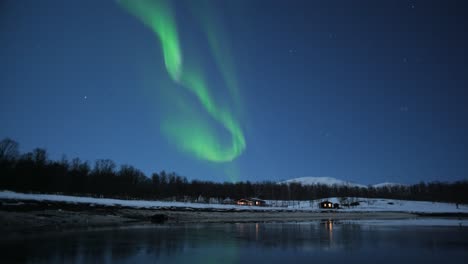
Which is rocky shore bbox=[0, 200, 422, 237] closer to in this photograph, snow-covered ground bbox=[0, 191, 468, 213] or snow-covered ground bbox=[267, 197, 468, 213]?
snow-covered ground bbox=[0, 191, 468, 213]

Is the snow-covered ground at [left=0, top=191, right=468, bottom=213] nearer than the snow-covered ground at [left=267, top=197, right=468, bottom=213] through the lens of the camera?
Yes

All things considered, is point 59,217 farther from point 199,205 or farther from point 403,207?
point 403,207

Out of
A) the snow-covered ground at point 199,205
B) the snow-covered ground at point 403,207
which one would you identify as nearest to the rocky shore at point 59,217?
the snow-covered ground at point 199,205

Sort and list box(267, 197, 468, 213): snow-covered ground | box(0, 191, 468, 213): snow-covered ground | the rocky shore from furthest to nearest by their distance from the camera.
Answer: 1. box(267, 197, 468, 213): snow-covered ground
2. box(0, 191, 468, 213): snow-covered ground
3. the rocky shore

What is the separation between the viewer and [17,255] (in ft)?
54.5

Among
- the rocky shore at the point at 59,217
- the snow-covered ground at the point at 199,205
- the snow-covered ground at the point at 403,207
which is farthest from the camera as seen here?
the snow-covered ground at the point at 403,207

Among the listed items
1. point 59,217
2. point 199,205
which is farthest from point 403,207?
point 59,217

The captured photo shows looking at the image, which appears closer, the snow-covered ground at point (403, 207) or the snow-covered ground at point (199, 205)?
the snow-covered ground at point (199, 205)

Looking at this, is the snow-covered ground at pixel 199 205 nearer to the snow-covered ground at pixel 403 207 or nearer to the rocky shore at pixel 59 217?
the snow-covered ground at pixel 403 207

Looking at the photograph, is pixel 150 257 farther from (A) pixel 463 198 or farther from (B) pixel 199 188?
(A) pixel 463 198

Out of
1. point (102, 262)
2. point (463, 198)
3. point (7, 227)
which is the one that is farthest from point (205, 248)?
point (463, 198)

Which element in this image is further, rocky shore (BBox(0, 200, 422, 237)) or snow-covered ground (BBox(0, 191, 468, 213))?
snow-covered ground (BBox(0, 191, 468, 213))

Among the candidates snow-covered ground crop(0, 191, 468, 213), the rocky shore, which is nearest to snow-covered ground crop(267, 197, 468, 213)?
snow-covered ground crop(0, 191, 468, 213)

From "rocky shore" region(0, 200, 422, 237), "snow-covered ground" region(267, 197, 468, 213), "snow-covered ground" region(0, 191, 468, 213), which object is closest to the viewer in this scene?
"rocky shore" region(0, 200, 422, 237)
